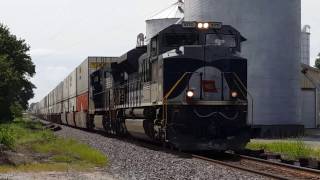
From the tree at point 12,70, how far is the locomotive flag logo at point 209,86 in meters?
25.6

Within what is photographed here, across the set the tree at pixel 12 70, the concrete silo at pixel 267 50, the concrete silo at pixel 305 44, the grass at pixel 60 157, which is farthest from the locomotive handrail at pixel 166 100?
the concrete silo at pixel 305 44

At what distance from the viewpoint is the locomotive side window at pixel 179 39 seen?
17062 mm

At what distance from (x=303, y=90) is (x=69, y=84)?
18.6 meters

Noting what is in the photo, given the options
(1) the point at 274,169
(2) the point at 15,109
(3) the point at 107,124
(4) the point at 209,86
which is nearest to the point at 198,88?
(4) the point at 209,86

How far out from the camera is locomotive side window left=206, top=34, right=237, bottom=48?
667 inches

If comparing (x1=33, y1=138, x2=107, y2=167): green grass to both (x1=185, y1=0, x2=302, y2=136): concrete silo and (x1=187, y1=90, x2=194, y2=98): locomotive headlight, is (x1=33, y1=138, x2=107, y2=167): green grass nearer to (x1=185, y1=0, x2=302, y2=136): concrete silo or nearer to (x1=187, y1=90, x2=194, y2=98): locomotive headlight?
(x1=187, y1=90, x2=194, y2=98): locomotive headlight

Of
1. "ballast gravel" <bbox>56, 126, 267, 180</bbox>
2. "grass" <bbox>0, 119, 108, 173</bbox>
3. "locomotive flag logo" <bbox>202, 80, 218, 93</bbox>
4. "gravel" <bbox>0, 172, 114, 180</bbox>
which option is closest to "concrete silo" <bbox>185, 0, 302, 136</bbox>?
"grass" <bbox>0, 119, 108, 173</bbox>

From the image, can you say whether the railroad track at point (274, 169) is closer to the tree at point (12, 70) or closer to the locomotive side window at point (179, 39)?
the locomotive side window at point (179, 39)

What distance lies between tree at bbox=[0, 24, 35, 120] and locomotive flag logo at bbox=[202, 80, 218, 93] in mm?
25640

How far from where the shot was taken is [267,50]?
32.1 meters

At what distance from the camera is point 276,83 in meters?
32.3

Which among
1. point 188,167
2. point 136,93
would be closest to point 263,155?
point 188,167

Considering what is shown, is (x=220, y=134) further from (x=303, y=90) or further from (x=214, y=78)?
(x=303, y=90)

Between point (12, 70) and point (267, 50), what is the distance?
21105mm
